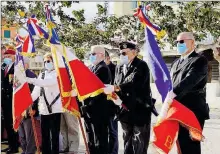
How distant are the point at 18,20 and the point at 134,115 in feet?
25.3

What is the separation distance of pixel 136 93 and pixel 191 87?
2.84 ft

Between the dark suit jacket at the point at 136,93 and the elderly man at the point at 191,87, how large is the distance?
532 millimetres

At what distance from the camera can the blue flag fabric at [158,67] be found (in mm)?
5184

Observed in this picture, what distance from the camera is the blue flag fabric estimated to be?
204 inches

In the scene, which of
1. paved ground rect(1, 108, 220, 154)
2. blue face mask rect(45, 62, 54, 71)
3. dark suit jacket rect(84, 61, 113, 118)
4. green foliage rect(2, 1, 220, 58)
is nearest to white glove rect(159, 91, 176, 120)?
paved ground rect(1, 108, 220, 154)

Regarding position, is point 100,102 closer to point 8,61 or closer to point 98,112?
point 98,112

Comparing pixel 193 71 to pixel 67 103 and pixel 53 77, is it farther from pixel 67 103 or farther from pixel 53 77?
pixel 53 77

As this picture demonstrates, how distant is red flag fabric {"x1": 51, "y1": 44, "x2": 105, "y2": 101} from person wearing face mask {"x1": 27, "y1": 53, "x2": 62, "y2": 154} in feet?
2.59

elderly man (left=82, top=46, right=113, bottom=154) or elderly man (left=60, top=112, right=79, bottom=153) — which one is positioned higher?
elderly man (left=82, top=46, right=113, bottom=154)

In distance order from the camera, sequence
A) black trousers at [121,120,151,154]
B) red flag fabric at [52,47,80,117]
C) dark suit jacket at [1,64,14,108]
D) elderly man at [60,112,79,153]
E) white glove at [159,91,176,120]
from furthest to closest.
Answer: dark suit jacket at [1,64,14,108] < elderly man at [60,112,79,153] < red flag fabric at [52,47,80,117] < black trousers at [121,120,151,154] < white glove at [159,91,176,120]

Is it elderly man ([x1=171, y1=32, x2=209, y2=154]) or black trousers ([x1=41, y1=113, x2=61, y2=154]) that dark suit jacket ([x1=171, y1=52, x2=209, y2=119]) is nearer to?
elderly man ([x1=171, y1=32, x2=209, y2=154])

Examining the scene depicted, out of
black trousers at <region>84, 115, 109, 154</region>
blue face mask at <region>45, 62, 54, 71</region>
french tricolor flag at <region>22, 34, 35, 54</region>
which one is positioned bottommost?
black trousers at <region>84, 115, 109, 154</region>

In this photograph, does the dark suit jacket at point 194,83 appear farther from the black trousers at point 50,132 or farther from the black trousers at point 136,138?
the black trousers at point 50,132

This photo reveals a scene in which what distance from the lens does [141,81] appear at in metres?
5.80
